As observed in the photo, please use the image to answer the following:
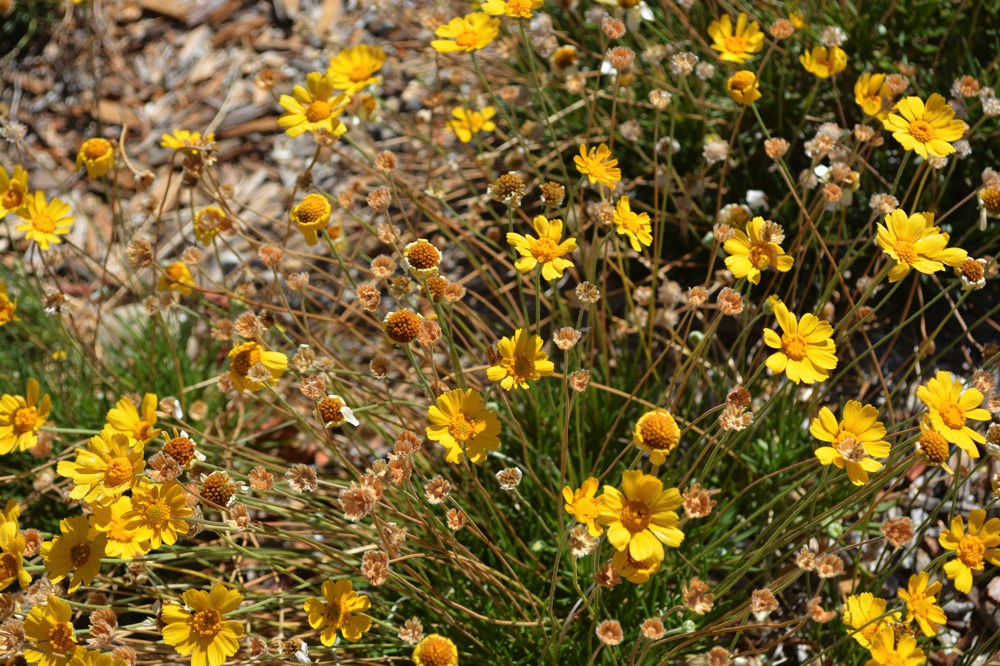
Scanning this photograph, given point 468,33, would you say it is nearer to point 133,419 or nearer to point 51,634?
point 133,419

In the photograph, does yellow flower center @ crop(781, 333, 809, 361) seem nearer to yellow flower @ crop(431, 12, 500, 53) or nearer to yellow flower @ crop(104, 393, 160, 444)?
yellow flower @ crop(431, 12, 500, 53)

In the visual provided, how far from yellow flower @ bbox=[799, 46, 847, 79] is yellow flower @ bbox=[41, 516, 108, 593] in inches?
98.9

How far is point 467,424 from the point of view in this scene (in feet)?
6.33

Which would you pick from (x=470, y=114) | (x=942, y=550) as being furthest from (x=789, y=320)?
(x=470, y=114)

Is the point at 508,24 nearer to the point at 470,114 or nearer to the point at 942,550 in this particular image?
the point at 470,114

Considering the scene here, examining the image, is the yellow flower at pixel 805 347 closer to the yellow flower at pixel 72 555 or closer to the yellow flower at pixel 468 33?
the yellow flower at pixel 468 33

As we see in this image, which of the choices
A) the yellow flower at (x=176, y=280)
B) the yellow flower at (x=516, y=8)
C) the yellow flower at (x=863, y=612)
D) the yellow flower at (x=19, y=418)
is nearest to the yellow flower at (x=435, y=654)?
the yellow flower at (x=863, y=612)

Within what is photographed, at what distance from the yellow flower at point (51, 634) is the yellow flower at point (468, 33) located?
185 cm

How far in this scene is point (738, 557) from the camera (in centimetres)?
238

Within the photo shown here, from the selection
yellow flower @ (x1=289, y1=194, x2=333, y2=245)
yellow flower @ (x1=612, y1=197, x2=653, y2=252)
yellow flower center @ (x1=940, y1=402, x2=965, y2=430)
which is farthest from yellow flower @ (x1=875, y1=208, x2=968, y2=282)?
yellow flower @ (x1=289, y1=194, x2=333, y2=245)

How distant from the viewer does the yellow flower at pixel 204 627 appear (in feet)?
6.12

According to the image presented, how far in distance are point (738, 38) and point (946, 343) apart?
135cm

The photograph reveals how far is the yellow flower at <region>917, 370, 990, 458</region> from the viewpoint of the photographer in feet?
5.93

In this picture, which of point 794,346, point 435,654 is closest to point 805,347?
point 794,346
